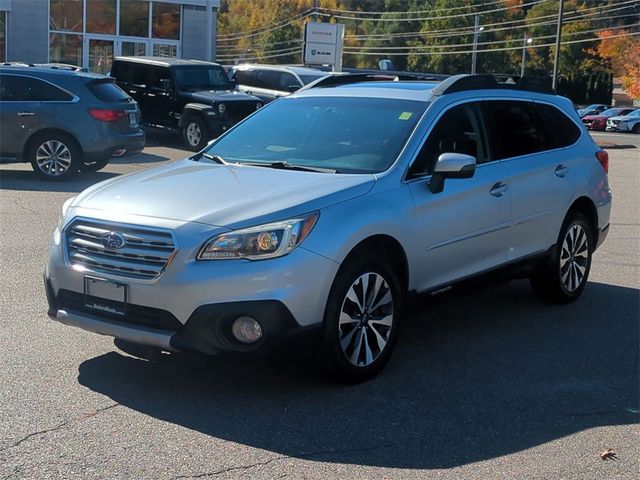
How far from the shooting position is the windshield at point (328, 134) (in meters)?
6.14

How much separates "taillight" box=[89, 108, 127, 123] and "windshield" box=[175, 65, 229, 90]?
269 inches

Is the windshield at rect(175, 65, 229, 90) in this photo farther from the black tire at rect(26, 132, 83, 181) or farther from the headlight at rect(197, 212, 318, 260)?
the headlight at rect(197, 212, 318, 260)

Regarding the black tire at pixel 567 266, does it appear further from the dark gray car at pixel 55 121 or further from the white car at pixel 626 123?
the white car at pixel 626 123

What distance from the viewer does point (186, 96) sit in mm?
21406

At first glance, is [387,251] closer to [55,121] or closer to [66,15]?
[55,121]

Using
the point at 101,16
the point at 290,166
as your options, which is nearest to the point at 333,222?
the point at 290,166

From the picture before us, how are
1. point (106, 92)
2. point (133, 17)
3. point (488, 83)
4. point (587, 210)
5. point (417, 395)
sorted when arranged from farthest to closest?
point (133, 17) → point (106, 92) → point (587, 210) → point (488, 83) → point (417, 395)

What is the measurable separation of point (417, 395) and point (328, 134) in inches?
78.6

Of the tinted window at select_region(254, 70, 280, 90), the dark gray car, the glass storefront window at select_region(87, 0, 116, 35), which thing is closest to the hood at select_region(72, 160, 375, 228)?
the dark gray car

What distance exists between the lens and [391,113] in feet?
21.2

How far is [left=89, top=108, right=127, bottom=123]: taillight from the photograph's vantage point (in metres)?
14.7

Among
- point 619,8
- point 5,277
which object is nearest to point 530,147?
point 5,277

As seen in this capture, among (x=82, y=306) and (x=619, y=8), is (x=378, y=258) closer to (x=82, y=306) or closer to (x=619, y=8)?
(x=82, y=306)

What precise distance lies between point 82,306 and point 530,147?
150 inches
